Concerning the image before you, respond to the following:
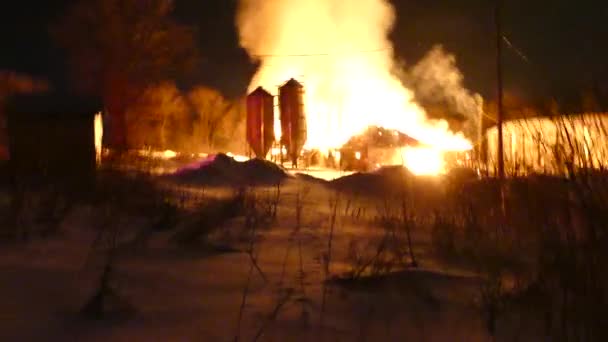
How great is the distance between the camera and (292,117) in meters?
34.1

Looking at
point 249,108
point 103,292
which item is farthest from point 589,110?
point 249,108

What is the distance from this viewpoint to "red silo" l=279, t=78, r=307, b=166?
111 feet

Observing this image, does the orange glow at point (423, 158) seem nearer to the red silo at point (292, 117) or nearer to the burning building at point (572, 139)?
the red silo at point (292, 117)

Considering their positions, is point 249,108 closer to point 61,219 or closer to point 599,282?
point 61,219

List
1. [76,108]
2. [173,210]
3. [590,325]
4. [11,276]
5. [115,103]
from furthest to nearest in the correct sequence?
[115,103] → [76,108] → [173,210] → [11,276] → [590,325]

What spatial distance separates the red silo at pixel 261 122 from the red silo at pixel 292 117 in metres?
0.69

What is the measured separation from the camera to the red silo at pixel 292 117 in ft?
111

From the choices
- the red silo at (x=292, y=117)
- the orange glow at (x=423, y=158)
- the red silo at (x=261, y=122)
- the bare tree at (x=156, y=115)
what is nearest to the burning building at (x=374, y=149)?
the orange glow at (x=423, y=158)

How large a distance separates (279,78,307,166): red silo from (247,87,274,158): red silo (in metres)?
0.69

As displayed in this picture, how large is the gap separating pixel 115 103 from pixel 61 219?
32038 millimetres

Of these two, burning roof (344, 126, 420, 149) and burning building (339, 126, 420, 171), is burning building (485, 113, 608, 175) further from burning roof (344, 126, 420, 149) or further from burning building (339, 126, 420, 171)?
burning roof (344, 126, 420, 149)

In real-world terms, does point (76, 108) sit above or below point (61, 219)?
above

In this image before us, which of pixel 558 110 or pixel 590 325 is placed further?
pixel 558 110

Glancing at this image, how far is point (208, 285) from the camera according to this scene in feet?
15.7
